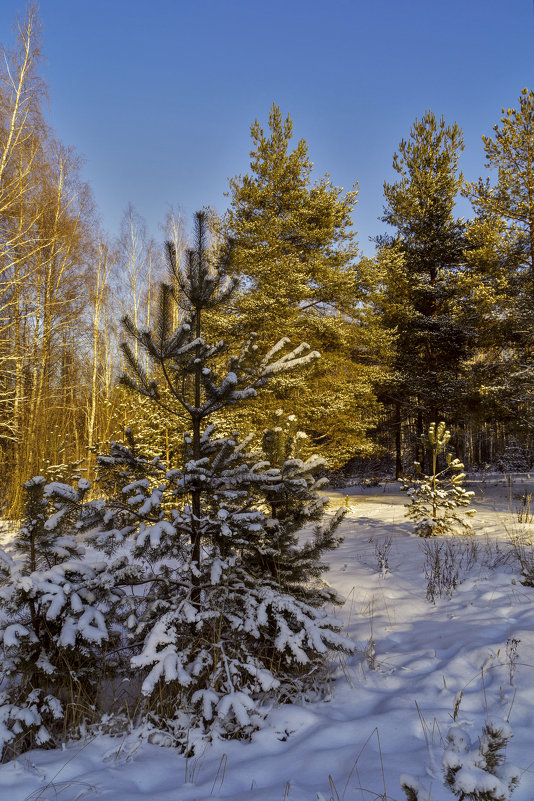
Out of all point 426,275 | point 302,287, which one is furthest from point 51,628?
point 426,275

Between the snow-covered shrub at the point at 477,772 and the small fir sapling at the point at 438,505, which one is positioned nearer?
the snow-covered shrub at the point at 477,772

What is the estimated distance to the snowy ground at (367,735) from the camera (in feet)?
5.87

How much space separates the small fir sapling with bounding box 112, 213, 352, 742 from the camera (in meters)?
2.39

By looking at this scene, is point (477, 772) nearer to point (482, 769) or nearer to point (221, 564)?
point (482, 769)

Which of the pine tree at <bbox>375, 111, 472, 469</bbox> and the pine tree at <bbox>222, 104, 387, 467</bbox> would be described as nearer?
the pine tree at <bbox>222, 104, 387, 467</bbox>

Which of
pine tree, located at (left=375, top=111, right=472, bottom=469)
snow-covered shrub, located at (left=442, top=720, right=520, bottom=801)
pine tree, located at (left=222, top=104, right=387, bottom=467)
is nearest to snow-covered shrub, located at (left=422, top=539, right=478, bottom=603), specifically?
snow-covered shrub, located at (left=442, top=720, right=520, bottom=801)

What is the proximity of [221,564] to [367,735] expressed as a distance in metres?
1.14

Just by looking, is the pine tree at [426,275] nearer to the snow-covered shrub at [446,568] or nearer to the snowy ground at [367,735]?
the snow-covered shrub at [446,568]

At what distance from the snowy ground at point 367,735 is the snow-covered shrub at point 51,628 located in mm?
200

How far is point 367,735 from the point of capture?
6.86 feet

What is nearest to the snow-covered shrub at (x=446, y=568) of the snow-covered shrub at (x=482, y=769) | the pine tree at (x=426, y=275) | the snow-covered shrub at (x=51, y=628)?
the snow-covered shrub at (x=482, y=769)

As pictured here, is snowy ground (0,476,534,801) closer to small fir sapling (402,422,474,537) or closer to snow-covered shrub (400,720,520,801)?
snow-covered shrub (400,720,520,801)

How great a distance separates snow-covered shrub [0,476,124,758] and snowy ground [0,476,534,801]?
0.20 metres

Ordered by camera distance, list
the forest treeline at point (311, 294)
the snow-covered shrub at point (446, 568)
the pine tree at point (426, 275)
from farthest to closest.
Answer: the pine tree at point (426, 275) → the forest treeline at point (311, 294) → the snow-covered shrub at point (446, 568)
